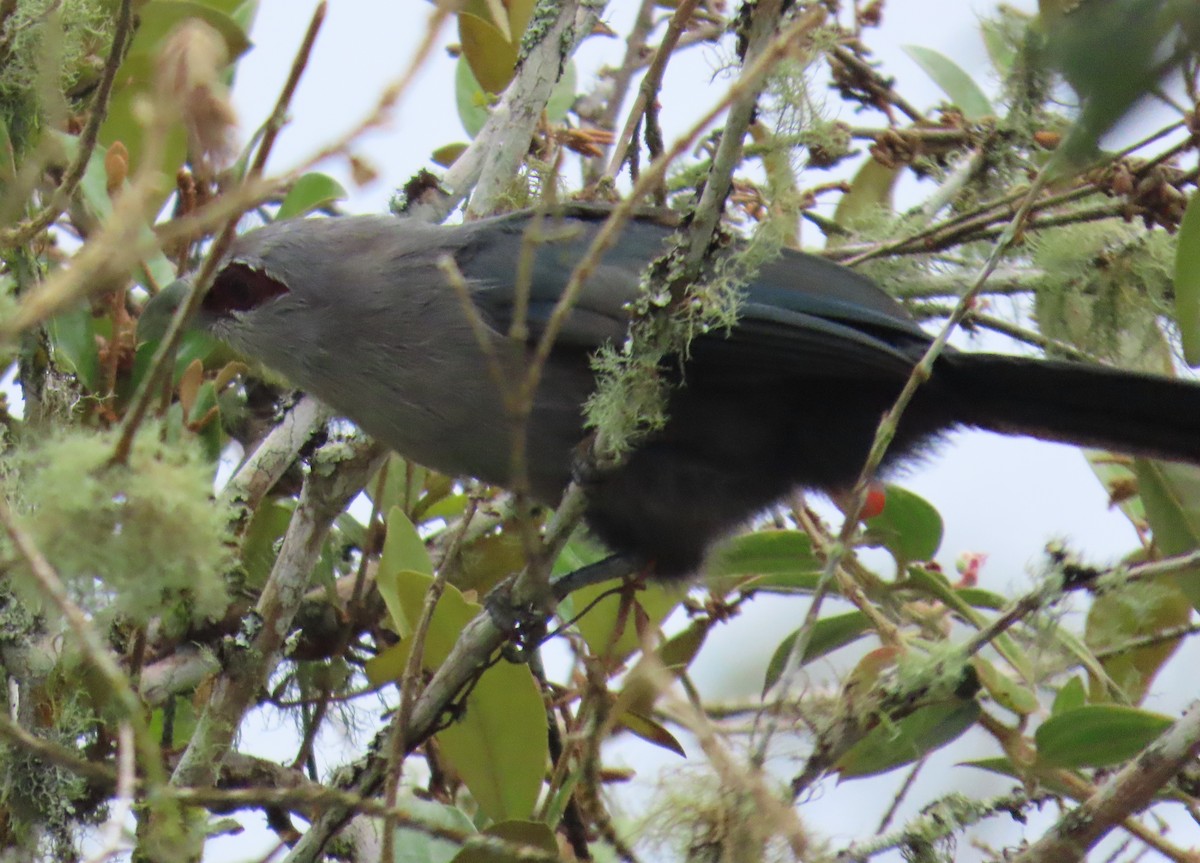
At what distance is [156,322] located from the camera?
3.34 meters

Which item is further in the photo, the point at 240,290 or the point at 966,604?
the point at 240,290

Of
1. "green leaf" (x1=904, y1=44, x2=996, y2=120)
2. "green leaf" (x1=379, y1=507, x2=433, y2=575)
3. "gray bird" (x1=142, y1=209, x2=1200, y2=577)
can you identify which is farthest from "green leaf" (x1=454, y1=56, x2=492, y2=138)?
"green leaf" (x1=379, y1=507, x2=433, y2=575)

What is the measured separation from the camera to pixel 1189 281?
2.91 meters

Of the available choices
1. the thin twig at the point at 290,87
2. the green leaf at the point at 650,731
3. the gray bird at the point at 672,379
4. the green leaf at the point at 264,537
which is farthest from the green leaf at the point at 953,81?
the thin twig at the point at 290,87

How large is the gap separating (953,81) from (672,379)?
64.4 inches

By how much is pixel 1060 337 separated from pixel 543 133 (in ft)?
5.06

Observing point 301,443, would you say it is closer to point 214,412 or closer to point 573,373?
point 214,412

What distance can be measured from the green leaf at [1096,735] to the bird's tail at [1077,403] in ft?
2.39

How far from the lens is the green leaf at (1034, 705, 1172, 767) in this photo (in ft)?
9.03

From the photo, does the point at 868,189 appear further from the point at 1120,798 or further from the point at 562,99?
the point at 1120,798

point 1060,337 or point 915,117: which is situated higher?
point 915,117

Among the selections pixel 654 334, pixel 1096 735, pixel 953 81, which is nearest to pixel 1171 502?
pixel 1096 735

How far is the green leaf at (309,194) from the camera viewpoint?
401 cm

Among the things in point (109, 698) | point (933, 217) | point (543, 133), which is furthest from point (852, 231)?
point (109, 698)
